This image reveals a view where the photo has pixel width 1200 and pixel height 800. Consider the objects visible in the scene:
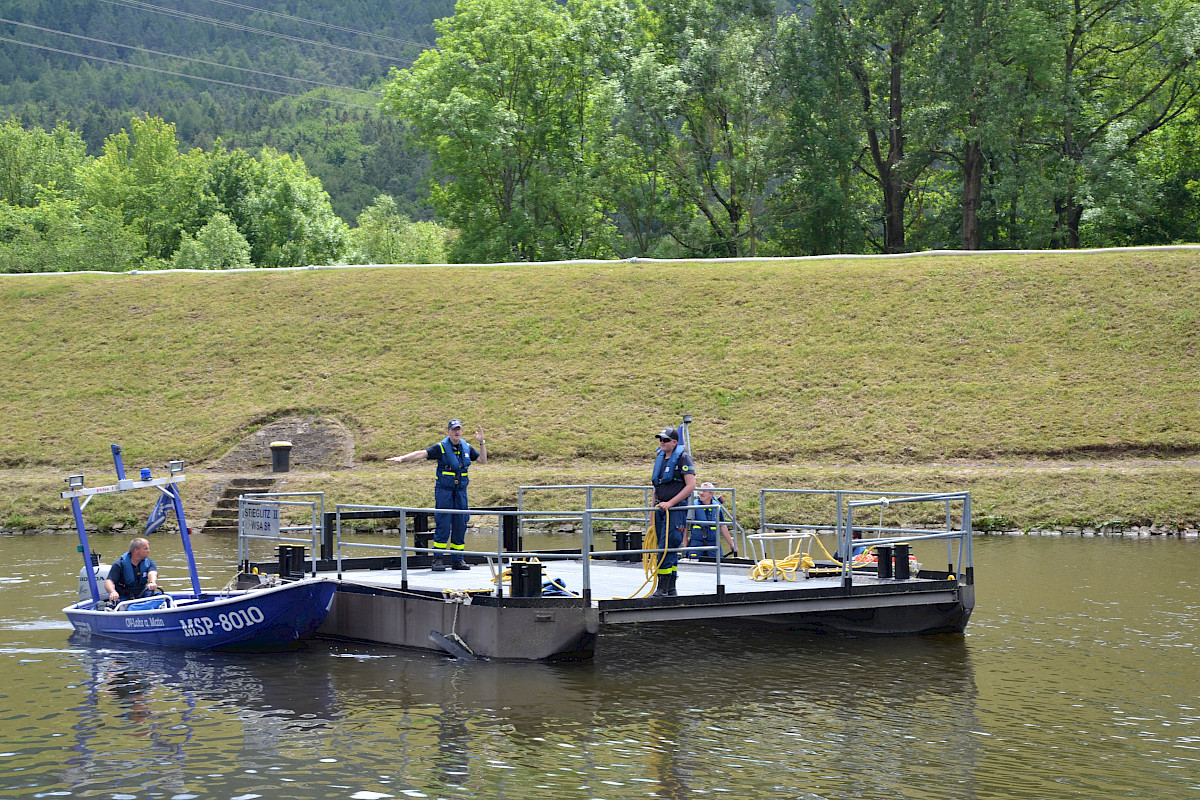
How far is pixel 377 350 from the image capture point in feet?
136

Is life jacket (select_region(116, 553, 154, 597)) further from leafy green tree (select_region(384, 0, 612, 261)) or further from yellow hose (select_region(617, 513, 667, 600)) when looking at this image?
leafy green tree (select_region(384, 0, 612, 261))

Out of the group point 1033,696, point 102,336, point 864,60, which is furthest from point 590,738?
point 864,60

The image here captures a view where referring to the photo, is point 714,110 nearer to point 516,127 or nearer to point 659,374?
point 516,127

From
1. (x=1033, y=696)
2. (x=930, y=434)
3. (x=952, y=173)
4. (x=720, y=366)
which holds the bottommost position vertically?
(x=1033, y=696)

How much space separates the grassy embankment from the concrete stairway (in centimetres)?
61

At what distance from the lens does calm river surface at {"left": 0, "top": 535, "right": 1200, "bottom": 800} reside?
937 cm

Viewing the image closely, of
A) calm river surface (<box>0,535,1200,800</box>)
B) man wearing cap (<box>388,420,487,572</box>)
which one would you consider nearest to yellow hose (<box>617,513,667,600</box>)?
calm river surface (<box>0,535,1200,800</box>)

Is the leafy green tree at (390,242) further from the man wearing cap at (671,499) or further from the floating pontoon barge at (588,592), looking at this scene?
the man wearing cap at (671,499)

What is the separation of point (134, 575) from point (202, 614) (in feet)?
7.19

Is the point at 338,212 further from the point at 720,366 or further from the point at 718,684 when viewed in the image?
the point at 718,684

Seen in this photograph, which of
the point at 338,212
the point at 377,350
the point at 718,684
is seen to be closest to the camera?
the point at 718,684

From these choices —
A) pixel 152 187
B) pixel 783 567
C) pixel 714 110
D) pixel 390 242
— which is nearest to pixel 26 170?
pixel 152 187

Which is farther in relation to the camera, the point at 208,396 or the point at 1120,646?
the point at 208,396

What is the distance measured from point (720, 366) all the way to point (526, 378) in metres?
6.20
